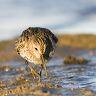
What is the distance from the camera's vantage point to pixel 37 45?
14602 millimetres

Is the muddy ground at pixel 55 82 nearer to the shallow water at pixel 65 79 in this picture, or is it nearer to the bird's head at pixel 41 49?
the shallow water at pixel 65 79

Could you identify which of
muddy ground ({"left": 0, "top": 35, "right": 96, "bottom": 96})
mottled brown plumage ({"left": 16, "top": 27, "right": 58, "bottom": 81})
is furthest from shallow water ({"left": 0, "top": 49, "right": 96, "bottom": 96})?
mottled brown plumage ({"left": 16, "top": 27, "right": 58, "bottom": 81})

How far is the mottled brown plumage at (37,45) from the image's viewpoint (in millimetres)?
14461

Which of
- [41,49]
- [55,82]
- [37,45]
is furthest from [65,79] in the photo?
[41,49]

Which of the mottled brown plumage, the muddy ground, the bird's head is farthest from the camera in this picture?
the mottled brown plumage

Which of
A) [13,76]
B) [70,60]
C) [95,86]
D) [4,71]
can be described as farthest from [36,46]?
[70,60]

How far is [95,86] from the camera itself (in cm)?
1401

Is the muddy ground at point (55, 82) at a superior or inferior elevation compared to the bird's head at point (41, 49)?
inferior

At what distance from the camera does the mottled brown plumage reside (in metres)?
14.5

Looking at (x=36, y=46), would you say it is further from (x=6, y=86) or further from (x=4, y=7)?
(x=4, y=7)

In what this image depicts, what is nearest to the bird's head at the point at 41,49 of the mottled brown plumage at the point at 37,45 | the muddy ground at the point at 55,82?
the mottled brown plumage at the point at 37,45

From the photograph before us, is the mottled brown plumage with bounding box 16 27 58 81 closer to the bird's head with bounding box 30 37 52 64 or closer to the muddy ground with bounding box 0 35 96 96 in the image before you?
the bird's head with bounding box 30 37 52 64

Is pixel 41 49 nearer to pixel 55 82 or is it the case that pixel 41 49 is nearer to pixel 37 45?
pixel 37 45

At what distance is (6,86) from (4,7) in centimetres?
2077
